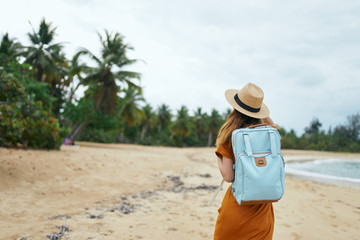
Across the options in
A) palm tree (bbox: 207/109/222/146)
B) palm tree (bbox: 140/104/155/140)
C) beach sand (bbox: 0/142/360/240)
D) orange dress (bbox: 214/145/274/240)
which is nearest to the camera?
orange dress (bbox: 214/145/274/240)

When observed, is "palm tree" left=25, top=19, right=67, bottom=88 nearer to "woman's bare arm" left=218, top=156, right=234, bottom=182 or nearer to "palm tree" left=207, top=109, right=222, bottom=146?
"woman's bare arm" left=218, top=156, right=234, bottom=182

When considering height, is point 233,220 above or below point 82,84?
below

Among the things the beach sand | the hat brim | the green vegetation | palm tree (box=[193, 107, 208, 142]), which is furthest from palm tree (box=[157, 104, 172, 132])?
the hat brim

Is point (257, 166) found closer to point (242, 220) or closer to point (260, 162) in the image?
point (260, 162)

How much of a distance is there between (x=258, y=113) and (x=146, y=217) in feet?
8.54

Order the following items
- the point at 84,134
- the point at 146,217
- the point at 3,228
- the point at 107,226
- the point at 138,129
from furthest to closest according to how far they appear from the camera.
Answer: the point at 138,129 → the point at 84,134 → the point at 146,217 → the point at 107,226 → the point at 3,228

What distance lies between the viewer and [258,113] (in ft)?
5.39

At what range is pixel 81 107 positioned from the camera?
18188mm

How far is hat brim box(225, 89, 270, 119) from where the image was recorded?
1.60 meters

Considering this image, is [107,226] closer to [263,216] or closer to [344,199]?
[263,216]

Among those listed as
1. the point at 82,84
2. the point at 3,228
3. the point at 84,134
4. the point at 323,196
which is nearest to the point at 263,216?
the point at 3,228

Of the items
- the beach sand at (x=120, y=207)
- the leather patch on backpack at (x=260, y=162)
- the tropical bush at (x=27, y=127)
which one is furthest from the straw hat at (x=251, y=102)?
the tropical bush at (x=27, y=127)

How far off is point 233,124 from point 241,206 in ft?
1.73

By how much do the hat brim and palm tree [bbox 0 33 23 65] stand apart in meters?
21.0
